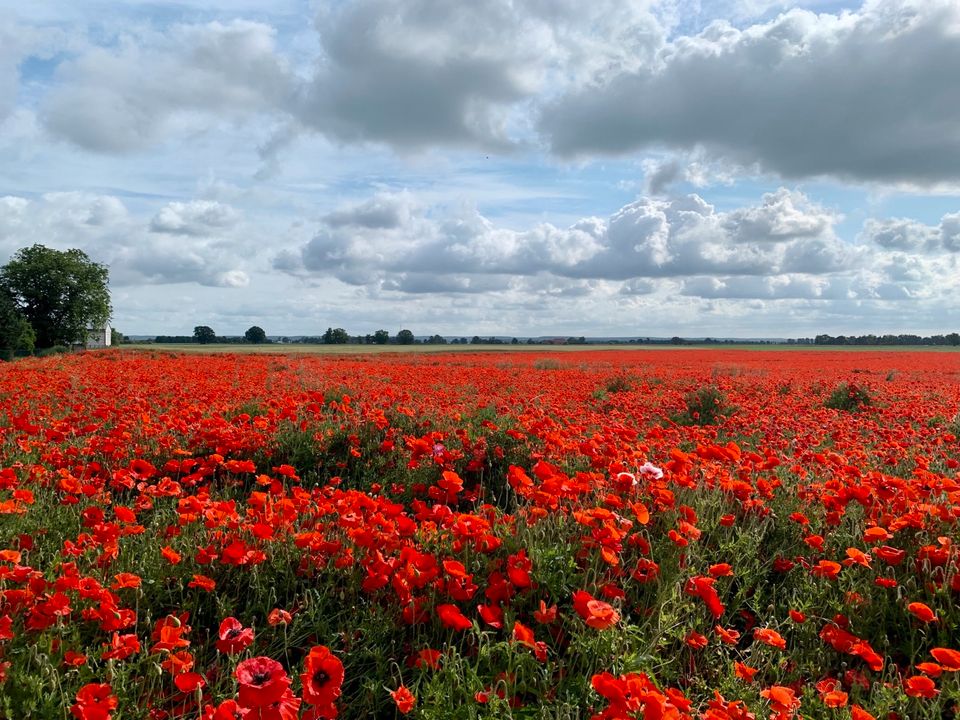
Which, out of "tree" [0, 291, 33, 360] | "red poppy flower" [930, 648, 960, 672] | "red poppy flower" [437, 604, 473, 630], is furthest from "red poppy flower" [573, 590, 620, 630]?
"tree" [0, 291, 33, 360]

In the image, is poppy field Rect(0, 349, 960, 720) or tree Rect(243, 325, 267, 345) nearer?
poppy field Rect(0, 349, 960, 720)

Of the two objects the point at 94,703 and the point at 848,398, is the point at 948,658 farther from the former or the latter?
the point at 848,398

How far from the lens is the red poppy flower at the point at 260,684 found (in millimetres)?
1987

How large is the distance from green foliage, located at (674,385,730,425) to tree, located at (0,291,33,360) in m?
46.4

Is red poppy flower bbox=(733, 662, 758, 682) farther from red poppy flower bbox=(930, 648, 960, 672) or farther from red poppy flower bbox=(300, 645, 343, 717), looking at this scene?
red poppy flower bbox=(300, 645, 343, 717)

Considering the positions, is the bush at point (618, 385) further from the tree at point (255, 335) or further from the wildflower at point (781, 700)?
the tree at point (255, 335)

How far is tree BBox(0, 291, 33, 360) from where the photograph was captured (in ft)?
151

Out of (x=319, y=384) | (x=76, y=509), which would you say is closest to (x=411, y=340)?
(x=319, y=384)

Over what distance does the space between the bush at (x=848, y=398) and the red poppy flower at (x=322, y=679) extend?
43.1 ft

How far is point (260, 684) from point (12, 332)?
2144 inches

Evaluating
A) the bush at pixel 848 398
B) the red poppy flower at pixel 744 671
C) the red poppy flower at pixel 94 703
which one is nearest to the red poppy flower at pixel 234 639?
the red poppy flower at pixel 94 703

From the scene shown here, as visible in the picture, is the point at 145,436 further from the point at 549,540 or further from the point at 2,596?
the point at 549,540

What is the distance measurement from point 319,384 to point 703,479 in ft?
27.9

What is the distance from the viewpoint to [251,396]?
1032cm
